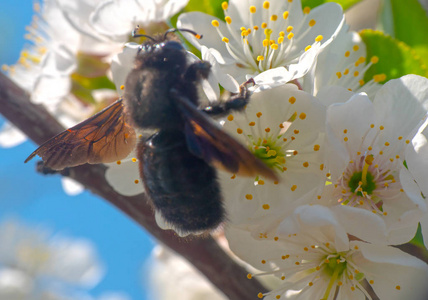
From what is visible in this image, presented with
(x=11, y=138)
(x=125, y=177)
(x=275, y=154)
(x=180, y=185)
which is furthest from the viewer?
(x=11, y=138)

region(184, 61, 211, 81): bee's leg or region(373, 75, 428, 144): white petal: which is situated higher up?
region(184, 61, 211, 81): bee's leg

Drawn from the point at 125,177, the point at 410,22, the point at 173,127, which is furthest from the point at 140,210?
the point at 410,22

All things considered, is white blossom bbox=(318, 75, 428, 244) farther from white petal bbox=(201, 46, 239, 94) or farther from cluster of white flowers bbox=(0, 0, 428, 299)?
white petal bbox=(201, 46, 239, 94)

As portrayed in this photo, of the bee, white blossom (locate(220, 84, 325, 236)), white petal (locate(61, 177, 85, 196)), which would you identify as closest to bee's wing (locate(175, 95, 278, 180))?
the bee

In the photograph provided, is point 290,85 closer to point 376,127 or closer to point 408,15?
point 376,127

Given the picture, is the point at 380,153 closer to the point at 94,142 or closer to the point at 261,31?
the point at 261,31
